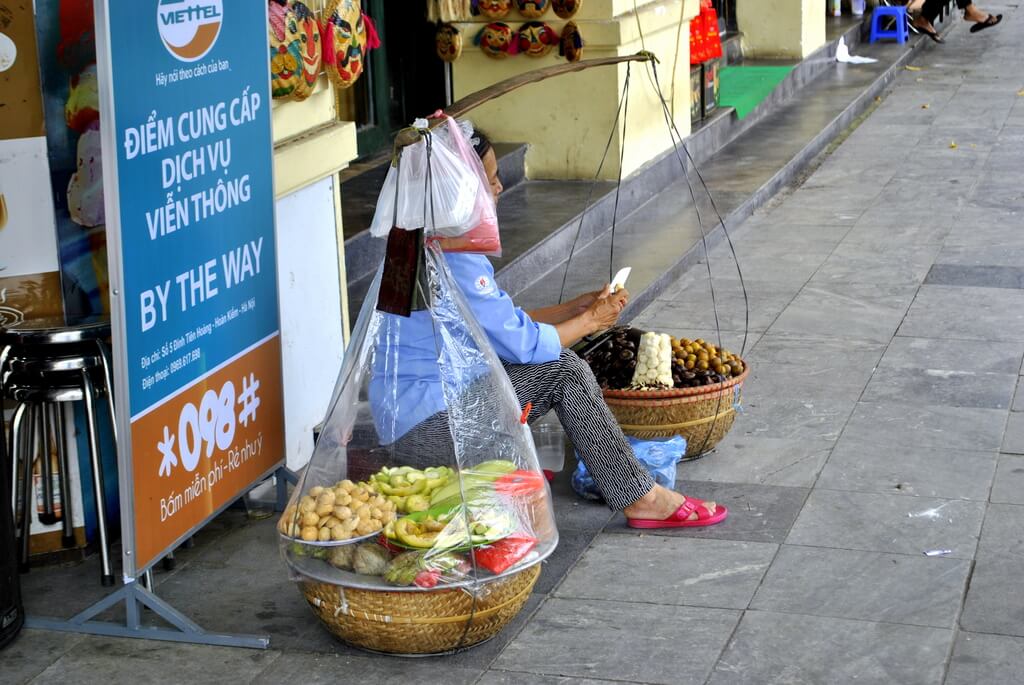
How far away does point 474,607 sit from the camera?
12.1 feet

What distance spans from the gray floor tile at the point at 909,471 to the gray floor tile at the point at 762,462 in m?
0.06

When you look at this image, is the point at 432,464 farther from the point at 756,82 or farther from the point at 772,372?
the point at 756,82

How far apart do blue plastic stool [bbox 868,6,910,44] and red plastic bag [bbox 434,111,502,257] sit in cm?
1207

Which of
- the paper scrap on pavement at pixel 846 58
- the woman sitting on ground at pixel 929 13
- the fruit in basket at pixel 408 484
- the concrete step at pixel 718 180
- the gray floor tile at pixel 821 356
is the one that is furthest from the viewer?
the woman sitting on ground at pixel 929 13

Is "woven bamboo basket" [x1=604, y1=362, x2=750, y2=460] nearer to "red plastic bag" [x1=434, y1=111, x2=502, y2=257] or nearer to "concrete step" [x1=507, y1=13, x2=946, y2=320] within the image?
"concrete step" [x1=507, y1=13, x2=946, y2=320]

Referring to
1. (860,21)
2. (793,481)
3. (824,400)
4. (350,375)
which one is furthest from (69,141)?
(860,21)

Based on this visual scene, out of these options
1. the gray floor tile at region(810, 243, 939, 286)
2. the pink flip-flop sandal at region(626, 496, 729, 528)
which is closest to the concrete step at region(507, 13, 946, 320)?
the gray floor tile at region(810, 243, 939, 286)

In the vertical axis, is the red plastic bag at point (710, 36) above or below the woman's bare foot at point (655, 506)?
above

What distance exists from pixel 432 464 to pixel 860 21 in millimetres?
12949

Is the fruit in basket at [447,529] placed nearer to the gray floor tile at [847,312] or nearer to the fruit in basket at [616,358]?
the fruit in basket at [616,358]

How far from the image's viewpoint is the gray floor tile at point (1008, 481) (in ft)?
15.5

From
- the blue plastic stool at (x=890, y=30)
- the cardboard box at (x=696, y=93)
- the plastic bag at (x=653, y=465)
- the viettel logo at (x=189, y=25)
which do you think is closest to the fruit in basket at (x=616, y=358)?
the plastic bag at (x=653, y=465)

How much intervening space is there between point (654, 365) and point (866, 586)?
3.90 ft

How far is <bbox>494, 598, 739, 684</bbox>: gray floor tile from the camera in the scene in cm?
368
